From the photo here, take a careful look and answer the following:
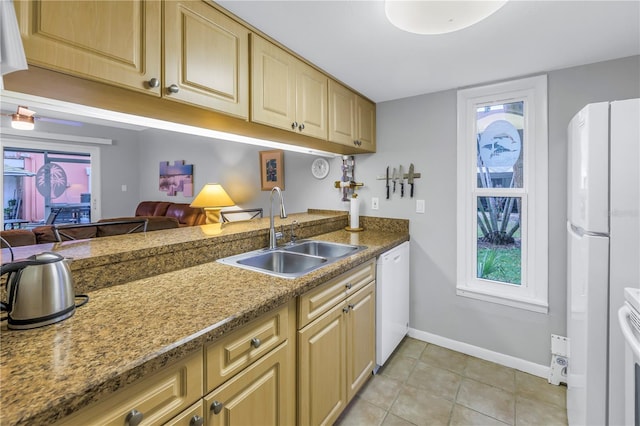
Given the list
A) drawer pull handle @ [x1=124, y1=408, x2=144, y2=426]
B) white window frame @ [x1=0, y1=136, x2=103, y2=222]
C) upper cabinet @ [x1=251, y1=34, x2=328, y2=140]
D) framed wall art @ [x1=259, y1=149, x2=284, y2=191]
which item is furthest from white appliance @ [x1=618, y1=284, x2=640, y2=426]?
white window frame @ [x1=0, y1=136, x2=103, y2=222]

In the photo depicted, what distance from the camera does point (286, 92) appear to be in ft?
5.42

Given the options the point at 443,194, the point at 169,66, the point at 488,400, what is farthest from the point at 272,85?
the point at 488,400

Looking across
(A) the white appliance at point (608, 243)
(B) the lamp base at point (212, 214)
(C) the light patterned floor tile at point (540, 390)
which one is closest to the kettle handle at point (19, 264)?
(A) the white appliance at point (608, 243)

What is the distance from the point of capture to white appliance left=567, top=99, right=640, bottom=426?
116 centimetres

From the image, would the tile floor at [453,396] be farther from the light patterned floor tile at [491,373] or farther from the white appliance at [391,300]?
the white appliance at [391,300]

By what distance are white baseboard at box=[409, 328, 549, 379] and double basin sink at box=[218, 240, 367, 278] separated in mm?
1184

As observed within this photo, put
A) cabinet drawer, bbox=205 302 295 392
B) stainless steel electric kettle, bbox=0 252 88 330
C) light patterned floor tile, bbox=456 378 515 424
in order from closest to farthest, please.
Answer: stainless steel electric kettle, bbox=0 252 88 330 < cabinet drawer, bbox=205 302 295 392 < light patterned floor tile, bbox=456 378 515 424

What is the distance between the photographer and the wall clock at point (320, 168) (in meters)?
2.86

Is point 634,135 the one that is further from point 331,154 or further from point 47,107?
point 47,107

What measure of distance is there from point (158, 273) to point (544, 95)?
2621mm

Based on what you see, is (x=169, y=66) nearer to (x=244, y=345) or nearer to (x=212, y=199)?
(x=244, y=345)

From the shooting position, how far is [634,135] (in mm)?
1153

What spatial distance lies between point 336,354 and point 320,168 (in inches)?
72.4

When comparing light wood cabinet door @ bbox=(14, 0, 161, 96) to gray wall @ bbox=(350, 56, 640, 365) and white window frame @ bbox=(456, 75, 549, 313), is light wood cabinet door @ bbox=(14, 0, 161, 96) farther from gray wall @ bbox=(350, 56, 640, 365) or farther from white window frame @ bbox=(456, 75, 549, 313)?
white window frame @ bbox=(456, 75, 549, 313)
